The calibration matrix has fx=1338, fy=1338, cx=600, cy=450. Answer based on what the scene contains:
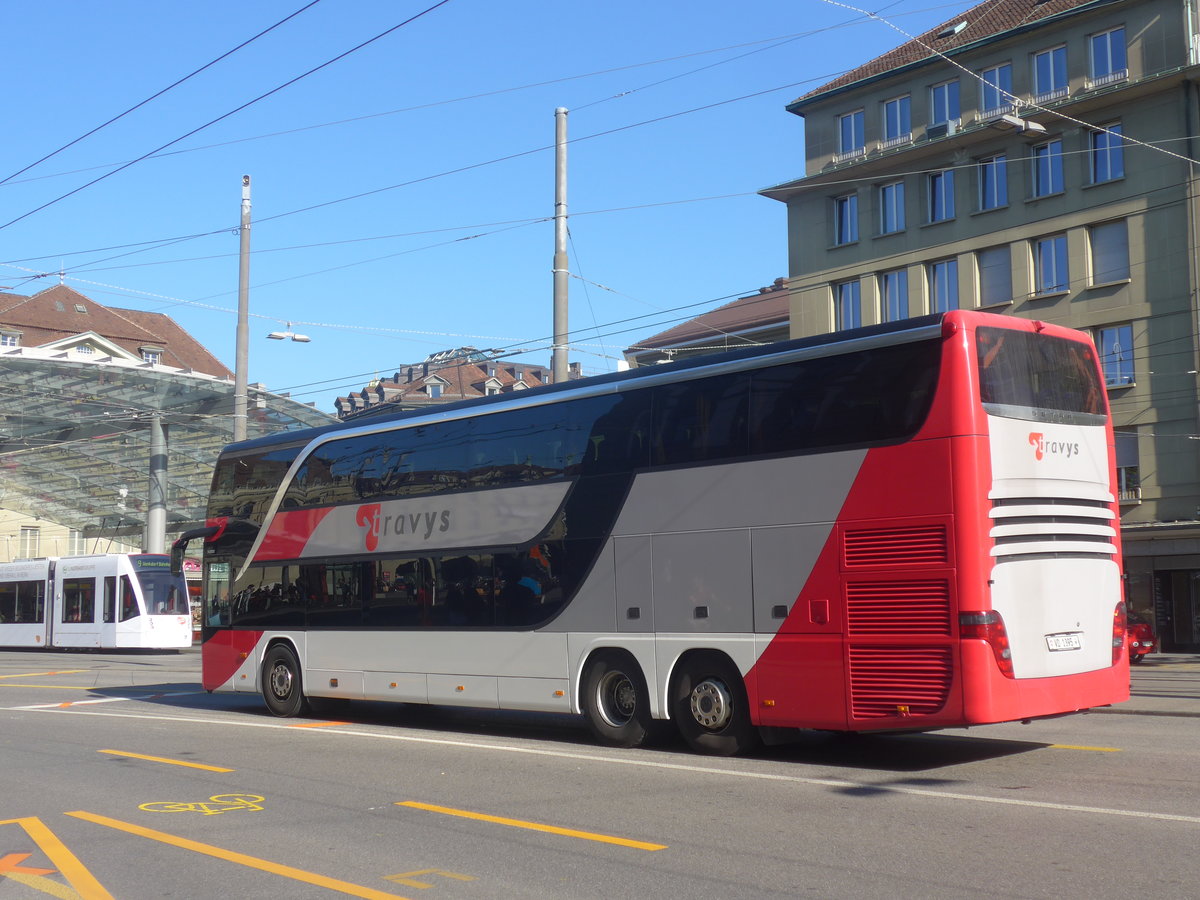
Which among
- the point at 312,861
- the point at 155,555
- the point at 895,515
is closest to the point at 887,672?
the point at 895,515

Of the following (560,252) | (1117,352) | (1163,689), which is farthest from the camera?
(1117,352)

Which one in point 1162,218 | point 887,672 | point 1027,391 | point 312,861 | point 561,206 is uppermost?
point 1162,218

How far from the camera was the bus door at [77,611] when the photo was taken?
40.8 meters

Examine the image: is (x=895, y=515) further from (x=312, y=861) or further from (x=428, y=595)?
(x=428, y=595)

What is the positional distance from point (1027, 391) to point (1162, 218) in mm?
27647

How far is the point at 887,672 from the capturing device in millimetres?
10781

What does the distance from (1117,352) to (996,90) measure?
8.50 metres

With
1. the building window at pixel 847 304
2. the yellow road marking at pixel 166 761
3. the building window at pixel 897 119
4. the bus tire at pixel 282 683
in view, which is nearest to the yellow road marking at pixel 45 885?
the yellow road marking at pixel 166 761

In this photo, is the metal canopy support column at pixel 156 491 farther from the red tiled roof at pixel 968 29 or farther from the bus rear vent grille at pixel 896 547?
the bus rear vent grille at pixel 896 547

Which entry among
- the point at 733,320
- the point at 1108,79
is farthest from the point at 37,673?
the point at 733,320

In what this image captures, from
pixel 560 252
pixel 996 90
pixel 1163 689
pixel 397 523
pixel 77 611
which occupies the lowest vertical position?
pixel 1163 689

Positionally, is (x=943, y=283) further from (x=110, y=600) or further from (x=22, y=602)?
(x=22, y=602)

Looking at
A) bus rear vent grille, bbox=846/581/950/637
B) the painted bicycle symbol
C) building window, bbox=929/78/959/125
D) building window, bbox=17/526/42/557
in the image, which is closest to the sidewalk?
bus rear vent grille, bbox=846/581/950/637

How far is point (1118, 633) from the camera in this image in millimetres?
11656
